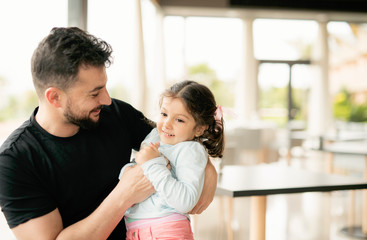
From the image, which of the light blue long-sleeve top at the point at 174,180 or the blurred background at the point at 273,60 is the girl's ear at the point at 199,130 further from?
the blurred background at the point at 273,60

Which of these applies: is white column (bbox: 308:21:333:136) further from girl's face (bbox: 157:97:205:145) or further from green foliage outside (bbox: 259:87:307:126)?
girl's face (bbox: 157:97:205:145)

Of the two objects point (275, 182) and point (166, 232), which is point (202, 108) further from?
point (275, 182)

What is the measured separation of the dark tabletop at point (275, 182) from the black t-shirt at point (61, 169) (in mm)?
764

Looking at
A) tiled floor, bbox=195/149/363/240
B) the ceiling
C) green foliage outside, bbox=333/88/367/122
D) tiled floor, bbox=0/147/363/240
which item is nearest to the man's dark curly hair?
tiled floor, bbox=0/147/363/240

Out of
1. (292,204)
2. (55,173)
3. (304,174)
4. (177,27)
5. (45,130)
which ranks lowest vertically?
(292,204)

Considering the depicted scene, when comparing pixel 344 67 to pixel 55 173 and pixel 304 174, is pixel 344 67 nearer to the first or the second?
pixel 304 174

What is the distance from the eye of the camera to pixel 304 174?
278 centimetres

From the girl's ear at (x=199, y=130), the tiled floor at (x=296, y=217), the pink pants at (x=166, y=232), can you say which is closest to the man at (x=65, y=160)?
the pink pants at (x=166, y=232)

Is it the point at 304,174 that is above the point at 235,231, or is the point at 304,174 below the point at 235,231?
above

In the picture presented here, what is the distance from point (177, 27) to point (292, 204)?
5.89m

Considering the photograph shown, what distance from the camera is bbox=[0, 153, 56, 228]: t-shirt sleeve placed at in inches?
52.9

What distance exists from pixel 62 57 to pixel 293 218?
3818 mm

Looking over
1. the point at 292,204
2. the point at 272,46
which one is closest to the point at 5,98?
the point at 292,204

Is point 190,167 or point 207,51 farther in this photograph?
point 207,51
